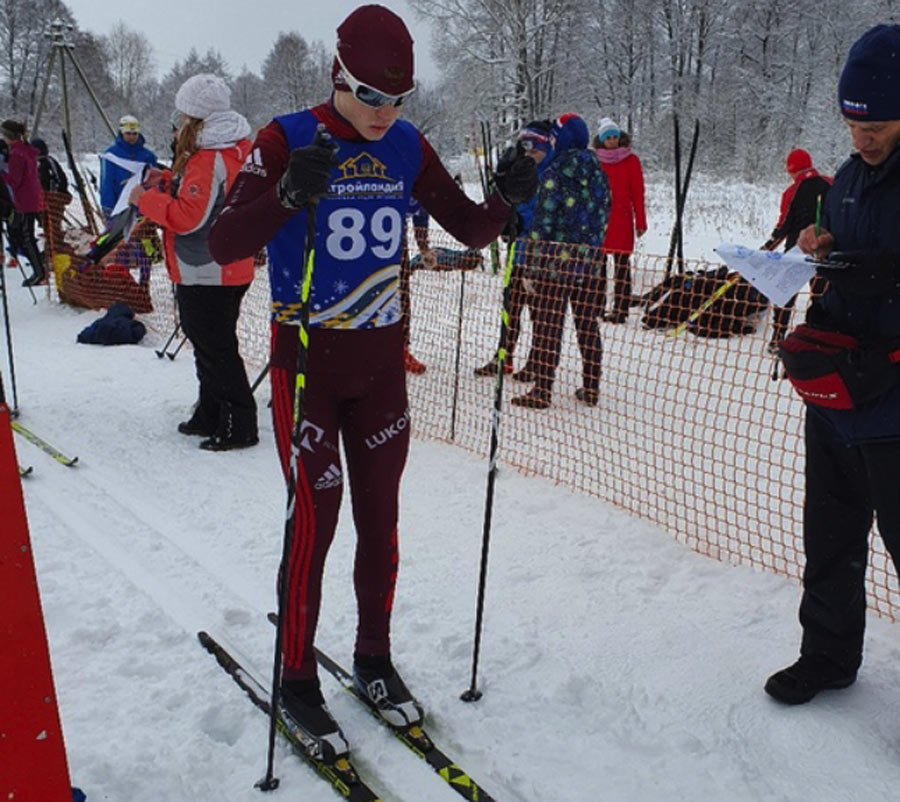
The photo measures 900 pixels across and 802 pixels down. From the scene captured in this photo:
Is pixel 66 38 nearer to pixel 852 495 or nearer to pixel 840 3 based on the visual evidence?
pixel 852 495

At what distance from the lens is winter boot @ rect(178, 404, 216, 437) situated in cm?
531

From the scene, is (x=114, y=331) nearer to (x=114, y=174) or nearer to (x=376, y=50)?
(x=114, y=174)

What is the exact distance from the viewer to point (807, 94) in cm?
3116

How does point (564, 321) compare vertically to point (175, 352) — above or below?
above

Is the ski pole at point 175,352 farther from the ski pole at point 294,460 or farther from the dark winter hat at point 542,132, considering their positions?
the ski pole at point 294,460

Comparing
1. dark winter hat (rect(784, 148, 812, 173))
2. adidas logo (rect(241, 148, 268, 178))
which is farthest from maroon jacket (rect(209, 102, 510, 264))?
dark winter hat (rect(784, 148, 812, 173))

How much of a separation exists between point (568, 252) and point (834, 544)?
11.6ft

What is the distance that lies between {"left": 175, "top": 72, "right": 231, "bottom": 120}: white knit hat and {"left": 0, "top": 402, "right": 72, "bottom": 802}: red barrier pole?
320 centimetres

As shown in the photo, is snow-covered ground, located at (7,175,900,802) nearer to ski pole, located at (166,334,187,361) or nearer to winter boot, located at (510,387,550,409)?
winter boot, located at (510,387,550,409)

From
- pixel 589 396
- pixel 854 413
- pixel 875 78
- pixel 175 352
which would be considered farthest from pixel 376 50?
pixel 175 352

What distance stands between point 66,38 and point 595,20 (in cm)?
2356

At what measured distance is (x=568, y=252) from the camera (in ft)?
18.7

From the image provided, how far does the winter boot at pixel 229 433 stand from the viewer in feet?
16.6

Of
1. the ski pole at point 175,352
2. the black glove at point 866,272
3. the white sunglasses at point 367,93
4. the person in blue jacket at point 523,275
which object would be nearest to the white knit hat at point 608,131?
the person in blue jacket at point 523,275
